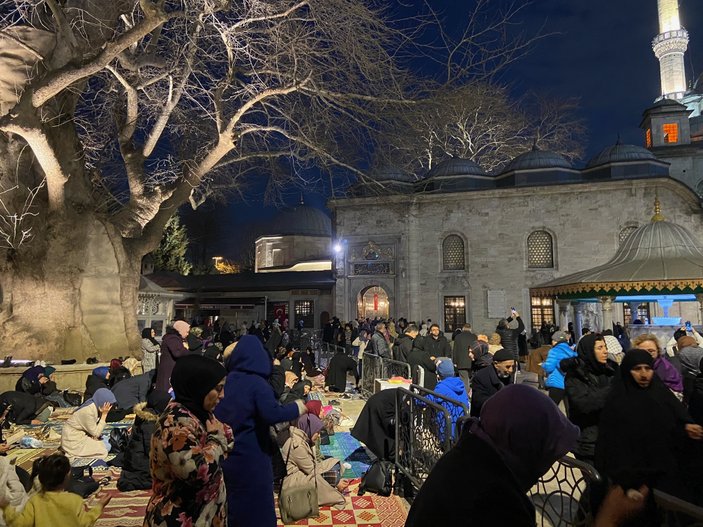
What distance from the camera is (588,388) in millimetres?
3760

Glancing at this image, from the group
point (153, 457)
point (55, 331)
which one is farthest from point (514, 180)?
point (153, 457)

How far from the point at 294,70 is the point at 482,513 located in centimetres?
947

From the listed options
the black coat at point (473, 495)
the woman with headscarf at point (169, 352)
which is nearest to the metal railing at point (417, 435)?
the black coat at point (473, 495)

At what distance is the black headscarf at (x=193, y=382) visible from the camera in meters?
2.38

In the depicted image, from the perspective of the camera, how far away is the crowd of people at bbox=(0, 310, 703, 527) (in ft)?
4.88

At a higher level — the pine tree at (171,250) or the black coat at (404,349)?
the pine tree at (171,250)

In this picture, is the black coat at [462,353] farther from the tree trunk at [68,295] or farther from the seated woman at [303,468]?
the tree trunk at [68,295]

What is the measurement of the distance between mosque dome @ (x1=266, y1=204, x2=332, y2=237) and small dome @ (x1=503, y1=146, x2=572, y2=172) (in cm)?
2026

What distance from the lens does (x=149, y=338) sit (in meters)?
9.84

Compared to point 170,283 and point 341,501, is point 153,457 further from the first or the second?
point 170,283

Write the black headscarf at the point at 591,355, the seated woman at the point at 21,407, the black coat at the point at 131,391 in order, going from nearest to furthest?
the black headscarf at the point at 591,355, the seated woman at the point at 21,407, the black coat at the point at 131,391

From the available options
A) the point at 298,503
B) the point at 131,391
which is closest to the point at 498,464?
the point at 298,503

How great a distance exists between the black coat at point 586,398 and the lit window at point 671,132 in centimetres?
3694

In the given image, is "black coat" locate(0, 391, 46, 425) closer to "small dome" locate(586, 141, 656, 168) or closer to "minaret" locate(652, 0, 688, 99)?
"small dome" locate(586, 141, 656, 168)
